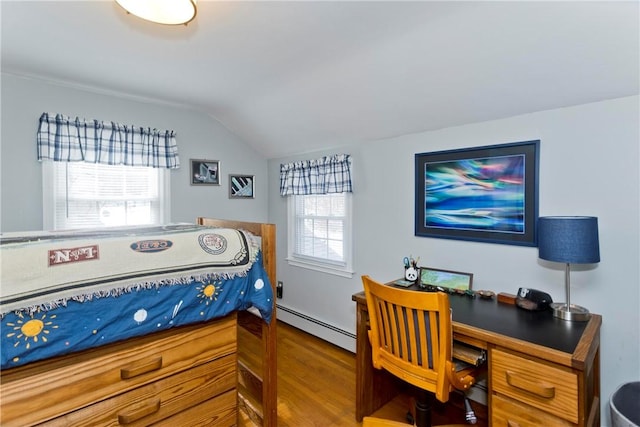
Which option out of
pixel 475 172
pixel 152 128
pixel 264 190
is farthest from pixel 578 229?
pixel 152 128

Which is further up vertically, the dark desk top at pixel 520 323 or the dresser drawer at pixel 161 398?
the dark desk top at pixel 520 323

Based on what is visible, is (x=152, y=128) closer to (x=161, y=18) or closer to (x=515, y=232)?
(x=161, y=18)

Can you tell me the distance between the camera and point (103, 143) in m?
2.69

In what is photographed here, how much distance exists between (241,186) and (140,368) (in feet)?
8.24

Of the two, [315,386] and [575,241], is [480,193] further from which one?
[315,386]

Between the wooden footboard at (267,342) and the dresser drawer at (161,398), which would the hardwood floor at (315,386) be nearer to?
the wooden footboard at (267,342)

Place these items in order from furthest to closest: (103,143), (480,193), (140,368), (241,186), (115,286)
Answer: (241,186) < (103,143) < (480,193) < (140,368) < (115,286)

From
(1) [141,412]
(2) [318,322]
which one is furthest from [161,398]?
(2) [318,322]

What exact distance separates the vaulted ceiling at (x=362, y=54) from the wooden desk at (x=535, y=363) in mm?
1236

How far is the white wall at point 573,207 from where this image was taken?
1.63 m

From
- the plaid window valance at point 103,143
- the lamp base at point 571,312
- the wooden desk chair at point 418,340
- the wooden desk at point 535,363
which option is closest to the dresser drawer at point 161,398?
the wooden desk chair at point 418,340

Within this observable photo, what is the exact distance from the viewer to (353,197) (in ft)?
9.72

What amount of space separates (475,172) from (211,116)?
270 centimetres

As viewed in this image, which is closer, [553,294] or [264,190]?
[553,294]
